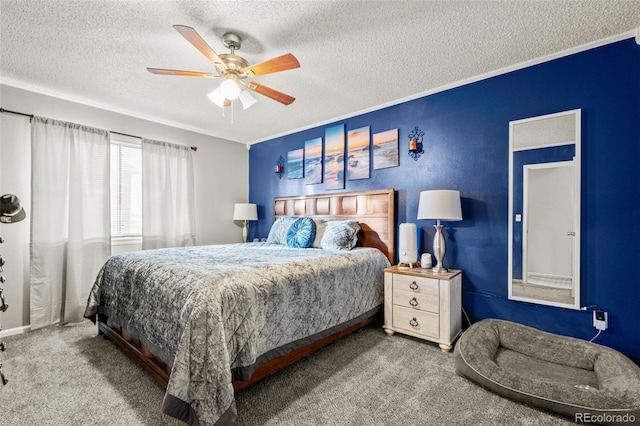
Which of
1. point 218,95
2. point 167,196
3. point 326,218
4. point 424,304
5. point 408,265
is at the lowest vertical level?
point 424,304

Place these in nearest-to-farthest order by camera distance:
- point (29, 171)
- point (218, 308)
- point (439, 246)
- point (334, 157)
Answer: point (218, 308)
point (439, 246)
point (29, 171)
point (334, 157)

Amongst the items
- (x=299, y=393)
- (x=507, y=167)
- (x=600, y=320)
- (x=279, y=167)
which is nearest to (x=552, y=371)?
(x=600, y=320)

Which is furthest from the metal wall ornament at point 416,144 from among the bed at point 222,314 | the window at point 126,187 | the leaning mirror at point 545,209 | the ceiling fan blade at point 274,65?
the window at point 126,187

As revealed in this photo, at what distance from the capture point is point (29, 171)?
120 inches

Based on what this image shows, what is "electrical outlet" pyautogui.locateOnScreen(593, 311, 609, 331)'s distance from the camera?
2.21 m

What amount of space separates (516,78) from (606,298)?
2.01m

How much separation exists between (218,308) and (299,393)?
0.85 metres

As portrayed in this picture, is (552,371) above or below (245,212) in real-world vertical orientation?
below

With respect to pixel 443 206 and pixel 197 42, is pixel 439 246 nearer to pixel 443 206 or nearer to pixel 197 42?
pixel 443 206

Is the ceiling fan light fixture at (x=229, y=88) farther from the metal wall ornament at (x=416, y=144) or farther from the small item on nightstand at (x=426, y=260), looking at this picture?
the small item on nightstand at (x=426, y=260)

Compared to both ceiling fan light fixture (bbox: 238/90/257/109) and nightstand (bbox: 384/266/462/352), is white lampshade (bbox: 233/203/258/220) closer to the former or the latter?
ceiling fan light fixture (bbox: 238/90/257/109)

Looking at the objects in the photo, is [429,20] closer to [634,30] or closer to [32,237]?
[634,30]

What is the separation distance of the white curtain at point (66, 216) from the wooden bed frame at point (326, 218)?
828 mm

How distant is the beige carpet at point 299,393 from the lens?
1.67m
